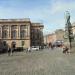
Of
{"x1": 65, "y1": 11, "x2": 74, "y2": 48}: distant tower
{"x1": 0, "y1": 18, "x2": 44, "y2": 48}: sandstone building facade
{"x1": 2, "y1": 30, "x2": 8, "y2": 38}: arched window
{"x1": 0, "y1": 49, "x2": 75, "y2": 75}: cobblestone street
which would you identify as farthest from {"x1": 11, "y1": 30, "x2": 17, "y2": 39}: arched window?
{"x1": 0, "y1": 49, "x2": 75, "y2": 75}: cobblestone street

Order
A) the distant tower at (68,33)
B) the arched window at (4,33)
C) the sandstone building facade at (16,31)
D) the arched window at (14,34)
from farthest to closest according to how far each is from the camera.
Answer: the arched window at (14,34)
the arched window at (4,33)
the sandstone building facade at (16,31)
the distant tower at (68,33)

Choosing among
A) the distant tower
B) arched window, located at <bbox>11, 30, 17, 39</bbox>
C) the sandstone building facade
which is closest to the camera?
the distant tower

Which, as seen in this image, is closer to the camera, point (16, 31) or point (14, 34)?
point (14, 34)

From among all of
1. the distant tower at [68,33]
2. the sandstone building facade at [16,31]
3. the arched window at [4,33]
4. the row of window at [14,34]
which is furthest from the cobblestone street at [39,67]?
the arched window at [4,33]

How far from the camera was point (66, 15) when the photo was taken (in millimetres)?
58344

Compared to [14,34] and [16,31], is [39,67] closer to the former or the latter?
[14,34]

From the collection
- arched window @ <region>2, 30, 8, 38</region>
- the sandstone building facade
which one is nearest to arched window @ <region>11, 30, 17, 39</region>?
the sandstone building facade

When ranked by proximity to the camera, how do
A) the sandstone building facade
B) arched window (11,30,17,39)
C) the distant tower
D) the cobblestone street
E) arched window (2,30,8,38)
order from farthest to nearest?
arched window (11,30,17,39) < arched window (2,30,8,38) < the sandstone building facade < the distant tower < the cobblestone street

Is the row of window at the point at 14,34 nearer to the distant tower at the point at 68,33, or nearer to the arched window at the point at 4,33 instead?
the arched window at the point at 4,33

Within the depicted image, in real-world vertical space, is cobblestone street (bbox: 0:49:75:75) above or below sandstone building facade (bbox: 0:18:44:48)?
below

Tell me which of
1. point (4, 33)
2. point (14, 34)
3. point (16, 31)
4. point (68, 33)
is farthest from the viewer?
point (16, 31)

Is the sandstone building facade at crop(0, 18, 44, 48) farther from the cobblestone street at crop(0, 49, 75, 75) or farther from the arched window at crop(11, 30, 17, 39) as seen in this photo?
the cobblestone street at crop(0, 49, 75, 75)

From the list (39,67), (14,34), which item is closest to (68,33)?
(39,67)

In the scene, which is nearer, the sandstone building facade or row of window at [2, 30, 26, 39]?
the sandstone building facade
